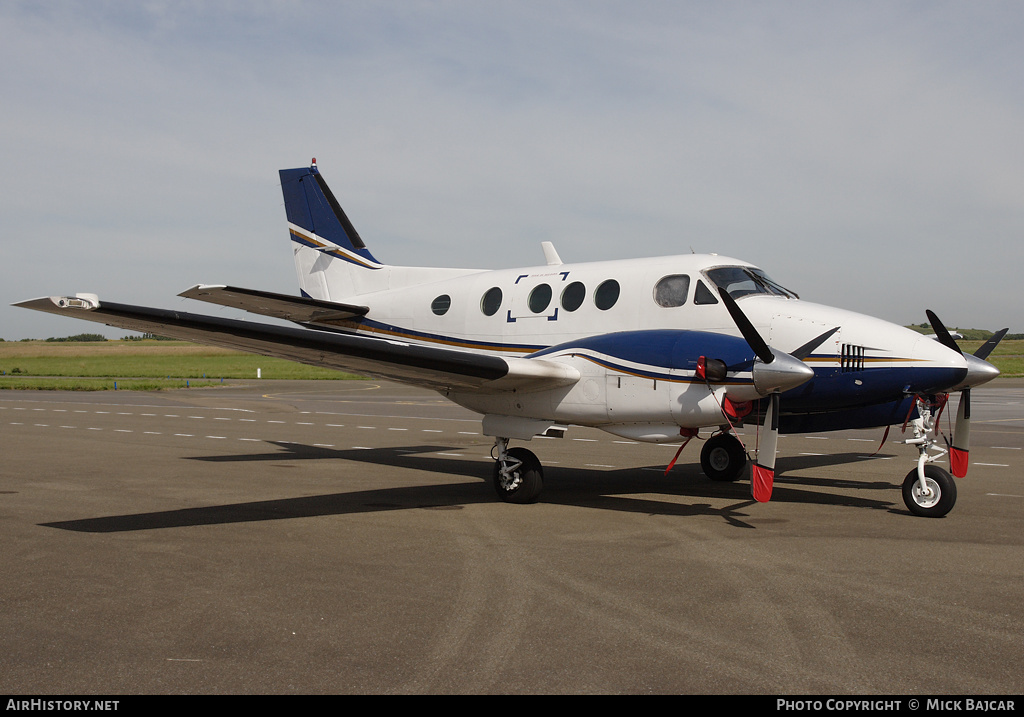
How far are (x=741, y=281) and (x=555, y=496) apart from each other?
140 inches

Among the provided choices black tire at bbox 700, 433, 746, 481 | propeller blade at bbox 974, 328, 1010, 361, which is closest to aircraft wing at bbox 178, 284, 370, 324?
black tire at bbox 700, 433, 746, 481

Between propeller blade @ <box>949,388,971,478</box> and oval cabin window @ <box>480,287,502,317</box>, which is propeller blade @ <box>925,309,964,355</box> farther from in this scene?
oval cabin window @ <box>480,287,502,317</box>

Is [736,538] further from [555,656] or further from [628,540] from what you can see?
[555,656]

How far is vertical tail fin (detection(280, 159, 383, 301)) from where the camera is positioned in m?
14.2

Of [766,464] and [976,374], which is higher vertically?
[976,374]

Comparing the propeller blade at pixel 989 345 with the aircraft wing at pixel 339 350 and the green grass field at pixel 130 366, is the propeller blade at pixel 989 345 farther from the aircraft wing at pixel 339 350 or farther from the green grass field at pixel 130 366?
the green grass field at pixel 130 366

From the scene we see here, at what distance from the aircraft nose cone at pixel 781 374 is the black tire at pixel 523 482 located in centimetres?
284

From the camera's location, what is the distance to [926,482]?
8477 mm

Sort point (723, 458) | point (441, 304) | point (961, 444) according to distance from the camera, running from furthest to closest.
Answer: point (441, 304) → point (723, 458) → point (961, 444)

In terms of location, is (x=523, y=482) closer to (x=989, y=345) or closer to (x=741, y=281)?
(x=741, y=281)

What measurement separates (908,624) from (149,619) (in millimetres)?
4750

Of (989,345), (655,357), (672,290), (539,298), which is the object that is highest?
(672,290)

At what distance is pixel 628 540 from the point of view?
746cm

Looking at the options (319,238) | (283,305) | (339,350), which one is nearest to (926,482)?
(339,350)
